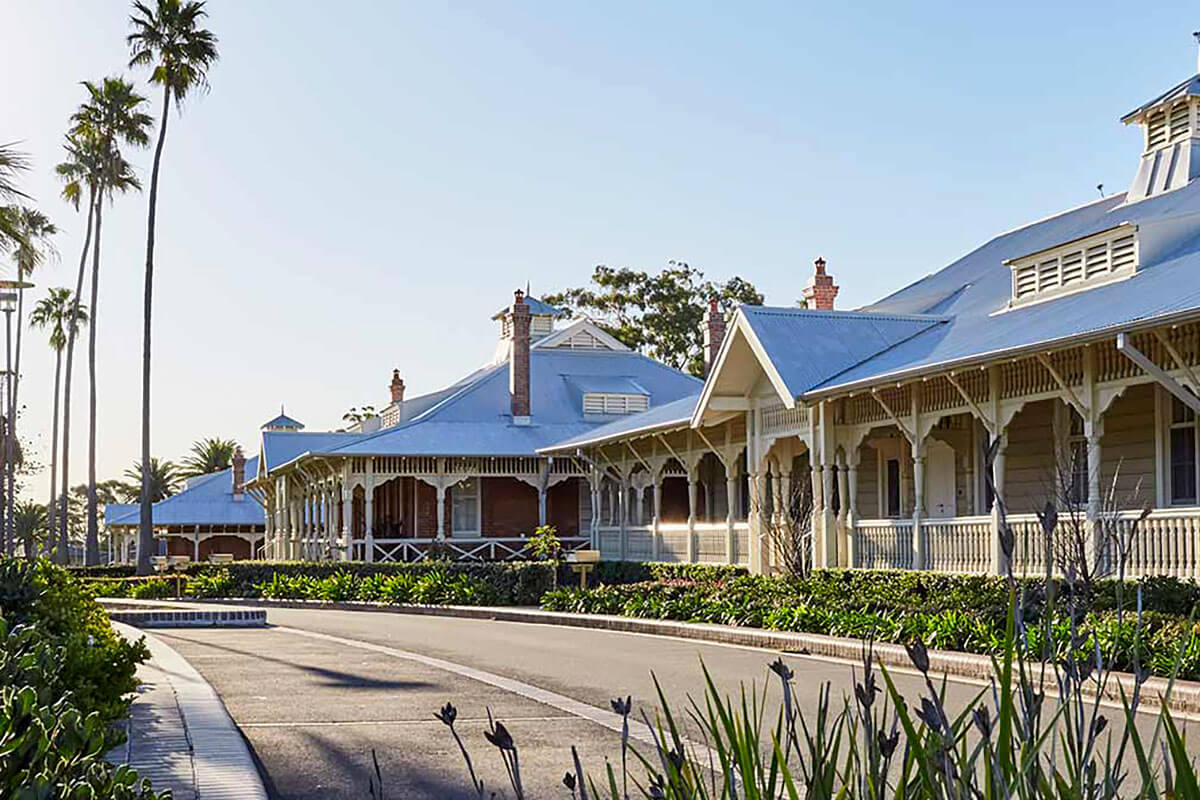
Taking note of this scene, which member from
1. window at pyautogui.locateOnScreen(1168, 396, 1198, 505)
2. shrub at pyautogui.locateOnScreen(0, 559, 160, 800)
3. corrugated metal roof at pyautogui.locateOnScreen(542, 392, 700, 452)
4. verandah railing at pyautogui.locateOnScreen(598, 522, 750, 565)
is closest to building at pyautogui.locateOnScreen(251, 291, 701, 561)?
corrugated metal roof at pyautogui.locateOnScreen(542, 392, 700, 452)

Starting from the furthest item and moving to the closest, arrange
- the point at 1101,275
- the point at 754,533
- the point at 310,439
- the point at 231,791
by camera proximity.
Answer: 1. the point at 310,439
2. the point at 754,533
3. the point at 1101,275
4. the point at 231,791

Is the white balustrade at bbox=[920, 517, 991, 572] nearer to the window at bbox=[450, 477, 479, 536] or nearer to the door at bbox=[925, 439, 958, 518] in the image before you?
the door at bbox=[925, 439, 958, 518]

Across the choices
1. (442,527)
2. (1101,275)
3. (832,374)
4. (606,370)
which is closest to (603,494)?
(442,527)

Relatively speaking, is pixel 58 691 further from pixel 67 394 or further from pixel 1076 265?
pixel 67 394

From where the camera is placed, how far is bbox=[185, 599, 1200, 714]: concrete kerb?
12.8 meters

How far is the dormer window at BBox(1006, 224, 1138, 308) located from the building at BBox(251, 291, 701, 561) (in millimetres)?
16690

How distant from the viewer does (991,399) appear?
20156 mm

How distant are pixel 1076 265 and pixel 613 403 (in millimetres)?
25722

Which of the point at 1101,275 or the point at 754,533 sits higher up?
the point at 1101,275

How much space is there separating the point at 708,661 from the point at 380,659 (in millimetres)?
3871

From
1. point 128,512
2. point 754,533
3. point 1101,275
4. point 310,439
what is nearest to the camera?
point 1101,275

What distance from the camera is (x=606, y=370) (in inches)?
1935

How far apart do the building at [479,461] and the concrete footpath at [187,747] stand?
26.7 m

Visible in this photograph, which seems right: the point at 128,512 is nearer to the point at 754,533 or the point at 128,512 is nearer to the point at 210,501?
the point at 210,501
